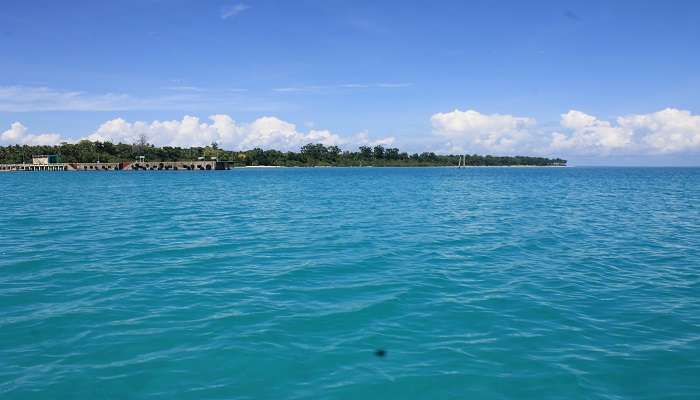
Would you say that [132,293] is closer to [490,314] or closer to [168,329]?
[168,329]

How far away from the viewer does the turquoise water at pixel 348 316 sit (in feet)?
30.8

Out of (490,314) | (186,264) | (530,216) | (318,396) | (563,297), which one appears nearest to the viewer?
(318,396)

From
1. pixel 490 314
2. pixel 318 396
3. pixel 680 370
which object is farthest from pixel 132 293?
pixel 680 370

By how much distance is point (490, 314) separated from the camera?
13.3m

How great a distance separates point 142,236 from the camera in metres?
27.2

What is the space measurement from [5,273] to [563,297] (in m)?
19.5

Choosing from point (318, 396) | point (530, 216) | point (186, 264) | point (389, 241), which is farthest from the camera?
point (530, 216)

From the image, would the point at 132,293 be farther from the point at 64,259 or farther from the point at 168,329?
the point at 64,259

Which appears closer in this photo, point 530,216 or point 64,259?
point 64,259

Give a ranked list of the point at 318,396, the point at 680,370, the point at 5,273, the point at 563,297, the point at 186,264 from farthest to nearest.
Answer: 1. the point at 186,264
2. the point at 5,273
3. the point at 563,297
4. the point at 680,370
5. the point at 318,396

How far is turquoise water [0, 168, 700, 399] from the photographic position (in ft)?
30.8

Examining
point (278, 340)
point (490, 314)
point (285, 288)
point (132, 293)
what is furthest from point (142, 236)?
point (490, 314)

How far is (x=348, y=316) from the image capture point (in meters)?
13.1

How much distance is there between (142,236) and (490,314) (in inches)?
821
